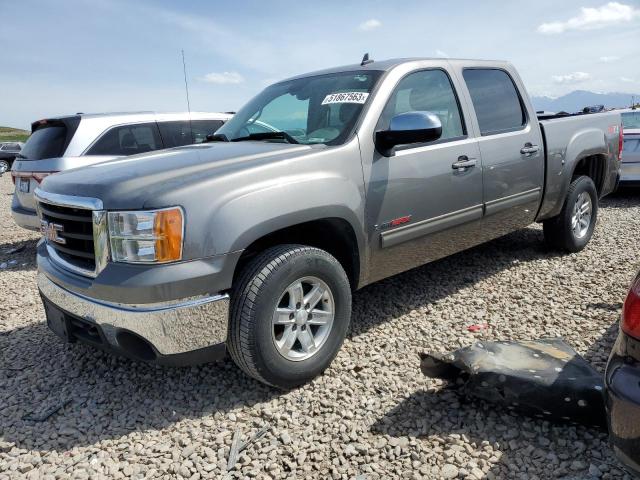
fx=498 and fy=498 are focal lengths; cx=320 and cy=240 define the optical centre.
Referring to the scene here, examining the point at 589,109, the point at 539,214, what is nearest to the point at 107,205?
the point at 539,214

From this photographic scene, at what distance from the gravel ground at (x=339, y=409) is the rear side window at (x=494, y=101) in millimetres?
1385

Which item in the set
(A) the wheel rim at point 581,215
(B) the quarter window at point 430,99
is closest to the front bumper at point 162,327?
(B) the quarter window at point 430,99

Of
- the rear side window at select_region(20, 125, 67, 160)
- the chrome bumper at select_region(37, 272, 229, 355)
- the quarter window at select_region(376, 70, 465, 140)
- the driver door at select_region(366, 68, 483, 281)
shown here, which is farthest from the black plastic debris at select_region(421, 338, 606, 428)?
the rear side window at select_region(20, 125, 67, 160)

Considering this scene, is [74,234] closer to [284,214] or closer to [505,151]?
[284,214]

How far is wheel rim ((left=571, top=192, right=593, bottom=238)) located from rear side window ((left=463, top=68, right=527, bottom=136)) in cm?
127

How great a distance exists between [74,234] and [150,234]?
1.99 feet

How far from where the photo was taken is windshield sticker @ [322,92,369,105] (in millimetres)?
3234

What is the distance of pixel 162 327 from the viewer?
7.78 feet

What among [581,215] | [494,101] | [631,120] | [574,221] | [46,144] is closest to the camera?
[494,101]

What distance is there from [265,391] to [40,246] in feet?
5.60

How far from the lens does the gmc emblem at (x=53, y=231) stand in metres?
2.75

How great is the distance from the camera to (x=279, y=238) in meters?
2.90

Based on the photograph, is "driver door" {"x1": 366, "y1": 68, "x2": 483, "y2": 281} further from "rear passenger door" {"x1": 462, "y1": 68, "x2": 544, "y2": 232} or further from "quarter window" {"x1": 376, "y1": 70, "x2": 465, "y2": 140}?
"rear passenger door" {"x1": 462, "y1": 68, "x2": 544, "y2": 232}

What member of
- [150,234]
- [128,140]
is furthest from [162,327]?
[128,140]
